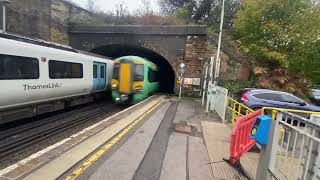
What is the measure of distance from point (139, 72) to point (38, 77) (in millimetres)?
7638

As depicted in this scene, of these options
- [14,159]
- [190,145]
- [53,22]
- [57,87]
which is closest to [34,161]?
[14,159]

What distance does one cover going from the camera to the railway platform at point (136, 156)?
517 centimetres

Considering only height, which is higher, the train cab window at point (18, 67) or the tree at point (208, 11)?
the tree at point (208, 11)

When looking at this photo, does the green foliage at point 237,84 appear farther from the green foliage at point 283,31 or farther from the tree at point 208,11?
the tree at point 208,11

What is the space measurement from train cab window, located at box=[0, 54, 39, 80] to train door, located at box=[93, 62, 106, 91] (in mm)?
6283

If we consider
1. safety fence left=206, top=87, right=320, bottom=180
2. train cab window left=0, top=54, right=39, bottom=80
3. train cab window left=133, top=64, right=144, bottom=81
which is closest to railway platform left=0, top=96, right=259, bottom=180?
safety fence left=206, top=87, right=320, bottom=180

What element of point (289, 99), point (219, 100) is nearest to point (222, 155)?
point (219, 100)

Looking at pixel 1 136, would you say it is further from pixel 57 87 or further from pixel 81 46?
pixel 81 46

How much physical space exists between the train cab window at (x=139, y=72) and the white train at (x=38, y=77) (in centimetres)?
275

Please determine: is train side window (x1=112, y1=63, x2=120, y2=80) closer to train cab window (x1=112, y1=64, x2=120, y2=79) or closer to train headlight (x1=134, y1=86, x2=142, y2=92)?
train cab window (x1=112, y1=64, x2=120, y2=79)

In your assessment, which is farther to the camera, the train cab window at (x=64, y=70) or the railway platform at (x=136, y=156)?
the train cab window at (x=64, y=70)

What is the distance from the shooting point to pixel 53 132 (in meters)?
10.2

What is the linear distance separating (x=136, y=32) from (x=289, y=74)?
13.2m

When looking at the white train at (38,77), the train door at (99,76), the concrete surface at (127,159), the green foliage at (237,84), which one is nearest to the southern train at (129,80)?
the train door at (99,76)
